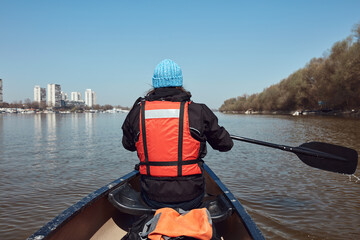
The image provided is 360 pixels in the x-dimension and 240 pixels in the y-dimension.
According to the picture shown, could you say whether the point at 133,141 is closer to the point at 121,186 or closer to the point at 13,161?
the point at 121,186

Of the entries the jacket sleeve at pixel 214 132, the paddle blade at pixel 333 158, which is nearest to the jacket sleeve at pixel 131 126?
the jacket sleeve at pixel 214 132

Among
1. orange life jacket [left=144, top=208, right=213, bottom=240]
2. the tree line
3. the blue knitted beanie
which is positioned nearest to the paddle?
the blue knitted beanie

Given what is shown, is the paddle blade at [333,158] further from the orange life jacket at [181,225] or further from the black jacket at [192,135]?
the orange life jacket at [181,225]

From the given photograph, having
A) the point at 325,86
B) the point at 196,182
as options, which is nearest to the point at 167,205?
the point at 196,182

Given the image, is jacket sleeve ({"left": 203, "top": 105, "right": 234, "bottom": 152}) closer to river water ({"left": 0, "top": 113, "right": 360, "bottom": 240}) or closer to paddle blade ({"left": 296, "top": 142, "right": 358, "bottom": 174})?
paddle blade ({"left": 296, "top": 142, "right": 358, "bottom": 174})

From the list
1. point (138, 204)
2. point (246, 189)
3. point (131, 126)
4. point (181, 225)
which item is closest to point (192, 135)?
point (131, 126)

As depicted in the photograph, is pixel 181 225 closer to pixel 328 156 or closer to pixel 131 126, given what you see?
pixel 131 126

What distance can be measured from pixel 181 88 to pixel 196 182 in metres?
0.95

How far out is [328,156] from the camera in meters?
4.45

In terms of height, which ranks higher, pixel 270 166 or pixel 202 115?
pixel 202 115

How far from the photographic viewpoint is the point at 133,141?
114 inches

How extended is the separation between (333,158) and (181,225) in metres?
3.45

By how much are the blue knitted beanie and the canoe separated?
1285mm

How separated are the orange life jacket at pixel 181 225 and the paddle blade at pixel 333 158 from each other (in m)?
3.12
